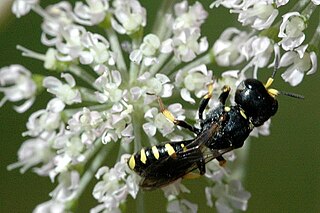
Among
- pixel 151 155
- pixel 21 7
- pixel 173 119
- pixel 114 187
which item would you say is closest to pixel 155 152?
pixel 151 155

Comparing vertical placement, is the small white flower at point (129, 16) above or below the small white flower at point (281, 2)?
above

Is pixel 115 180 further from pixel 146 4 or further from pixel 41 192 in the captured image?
pixel 146 4

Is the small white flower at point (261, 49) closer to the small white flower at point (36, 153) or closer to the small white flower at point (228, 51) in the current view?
the small white flower at point (228, 51)

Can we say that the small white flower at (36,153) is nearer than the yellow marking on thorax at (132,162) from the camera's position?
No

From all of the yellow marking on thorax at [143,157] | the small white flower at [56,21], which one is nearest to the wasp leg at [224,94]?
the yellow marking on thorax at [143,157]

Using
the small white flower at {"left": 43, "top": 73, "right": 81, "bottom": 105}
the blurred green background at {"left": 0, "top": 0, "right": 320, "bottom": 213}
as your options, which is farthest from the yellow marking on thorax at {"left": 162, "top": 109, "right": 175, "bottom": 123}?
the blurred green background at {"left": 0, "top": 0, "right": 320, "bottom": 213}

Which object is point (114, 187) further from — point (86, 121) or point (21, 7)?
point (21, 7)

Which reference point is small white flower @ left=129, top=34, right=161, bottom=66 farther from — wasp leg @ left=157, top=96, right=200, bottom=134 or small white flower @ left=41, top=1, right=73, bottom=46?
small white flower @ left=41, top=1, right=73, bottom=46

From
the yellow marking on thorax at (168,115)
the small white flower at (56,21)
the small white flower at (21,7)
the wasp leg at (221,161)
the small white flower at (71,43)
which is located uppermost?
the small white flower at (21,7)

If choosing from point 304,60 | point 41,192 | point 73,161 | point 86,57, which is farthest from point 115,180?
point 41,192
